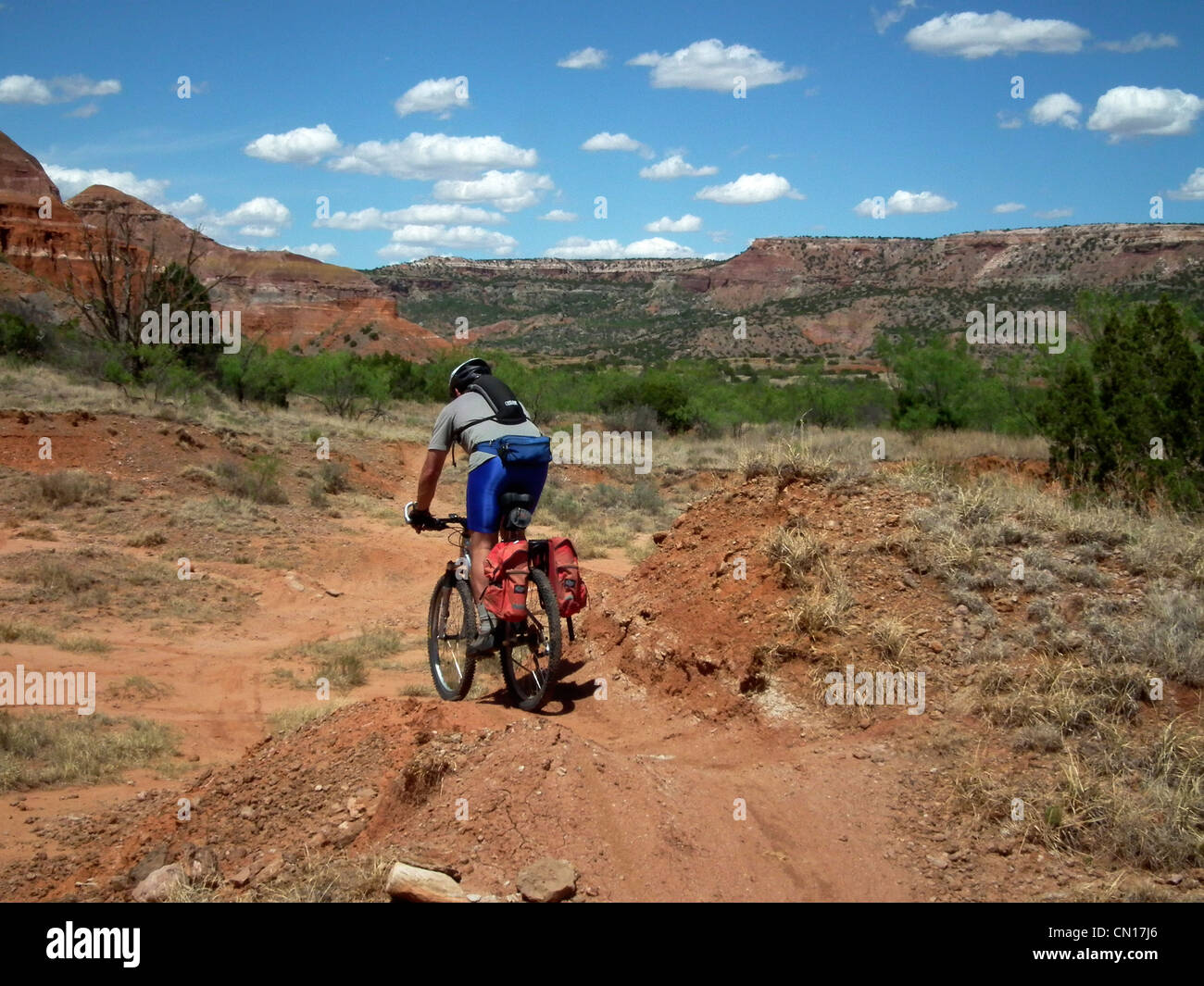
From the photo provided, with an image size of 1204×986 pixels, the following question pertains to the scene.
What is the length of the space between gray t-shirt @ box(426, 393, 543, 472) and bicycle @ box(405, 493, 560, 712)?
330 millimetres

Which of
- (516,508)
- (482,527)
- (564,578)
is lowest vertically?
(564,578)

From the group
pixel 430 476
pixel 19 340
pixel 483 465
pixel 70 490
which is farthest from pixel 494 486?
pixel 19 340

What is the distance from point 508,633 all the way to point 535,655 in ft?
0.77

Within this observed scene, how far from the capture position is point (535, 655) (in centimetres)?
567

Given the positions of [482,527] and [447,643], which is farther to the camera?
[447,643]

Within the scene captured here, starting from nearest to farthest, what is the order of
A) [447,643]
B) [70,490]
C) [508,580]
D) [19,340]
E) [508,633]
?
[508,580] < [508,633] < [447,643] < [70,490] < [19,340]

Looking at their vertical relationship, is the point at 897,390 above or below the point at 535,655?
above

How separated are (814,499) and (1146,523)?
2349 mm

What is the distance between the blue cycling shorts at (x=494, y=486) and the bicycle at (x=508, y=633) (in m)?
0.05

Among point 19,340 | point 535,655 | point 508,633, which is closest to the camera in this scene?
point 508,633

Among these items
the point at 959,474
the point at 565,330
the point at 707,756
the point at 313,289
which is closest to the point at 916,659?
the point at 707,756

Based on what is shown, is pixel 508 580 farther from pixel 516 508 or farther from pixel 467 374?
pixel 467 374

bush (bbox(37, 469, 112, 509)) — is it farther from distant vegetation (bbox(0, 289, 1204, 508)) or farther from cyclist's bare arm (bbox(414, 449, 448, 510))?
cyclist's bare arm (bbox(414, 449, 448, 510))

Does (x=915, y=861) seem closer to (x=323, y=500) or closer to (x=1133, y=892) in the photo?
(x=1133, y=892)
